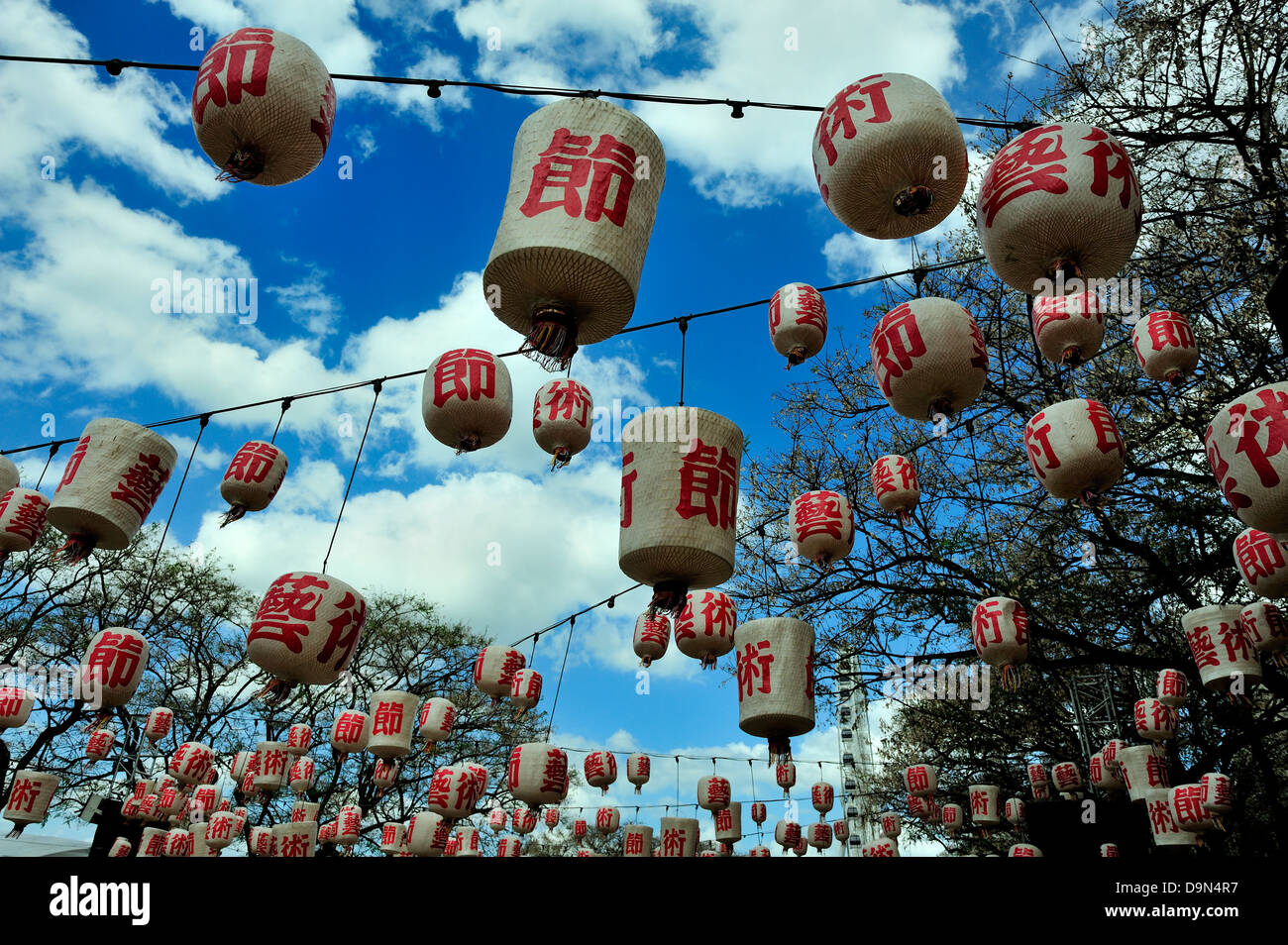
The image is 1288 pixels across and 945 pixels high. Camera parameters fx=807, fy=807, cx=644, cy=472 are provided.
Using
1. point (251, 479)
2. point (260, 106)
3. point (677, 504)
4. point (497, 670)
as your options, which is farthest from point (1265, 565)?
point (497, 670)

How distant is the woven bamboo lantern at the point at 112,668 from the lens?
18.2 feet

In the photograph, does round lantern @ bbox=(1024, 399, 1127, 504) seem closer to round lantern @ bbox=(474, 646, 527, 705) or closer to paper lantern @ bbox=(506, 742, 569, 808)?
paper lantern @ bbox=(506, 742, 569, 808)

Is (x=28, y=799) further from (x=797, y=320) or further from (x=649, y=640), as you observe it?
(x=797, y=320)

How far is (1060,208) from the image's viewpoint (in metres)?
2.62

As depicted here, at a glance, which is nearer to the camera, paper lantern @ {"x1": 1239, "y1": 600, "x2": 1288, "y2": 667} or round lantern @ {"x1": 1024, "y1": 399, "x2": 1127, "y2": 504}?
round lantern @ {"x1": 1024, "y1": 399, "x2": 1127, "y2": 504}

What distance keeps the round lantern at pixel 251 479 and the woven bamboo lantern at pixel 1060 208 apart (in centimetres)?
487

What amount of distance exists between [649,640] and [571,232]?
4968 millimetres

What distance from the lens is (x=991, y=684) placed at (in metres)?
11.9

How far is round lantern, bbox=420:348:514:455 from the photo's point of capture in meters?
4.17

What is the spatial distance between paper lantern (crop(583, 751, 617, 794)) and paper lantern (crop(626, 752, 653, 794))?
4.48ft

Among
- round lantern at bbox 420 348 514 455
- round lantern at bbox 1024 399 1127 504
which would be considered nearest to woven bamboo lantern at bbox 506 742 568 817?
round lantern at bbox 420 348 514 455
